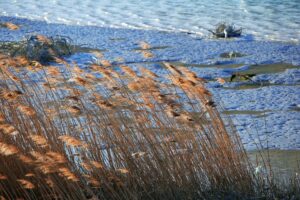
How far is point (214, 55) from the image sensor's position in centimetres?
1018

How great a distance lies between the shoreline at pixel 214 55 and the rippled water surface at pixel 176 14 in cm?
91

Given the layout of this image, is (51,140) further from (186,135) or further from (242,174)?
(242,174)

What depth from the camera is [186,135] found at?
4656 mm

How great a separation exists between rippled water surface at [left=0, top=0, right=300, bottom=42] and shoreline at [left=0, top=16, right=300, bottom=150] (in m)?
0.91

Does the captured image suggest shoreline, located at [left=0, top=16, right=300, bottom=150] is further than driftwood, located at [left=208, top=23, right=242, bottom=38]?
No

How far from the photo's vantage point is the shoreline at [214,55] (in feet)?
22.7

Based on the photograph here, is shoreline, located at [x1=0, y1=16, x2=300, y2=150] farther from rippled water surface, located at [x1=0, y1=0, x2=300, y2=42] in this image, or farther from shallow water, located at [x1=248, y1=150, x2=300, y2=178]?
rippled water surface, located at [x1=0, y1=0, x2=300, y2=42]

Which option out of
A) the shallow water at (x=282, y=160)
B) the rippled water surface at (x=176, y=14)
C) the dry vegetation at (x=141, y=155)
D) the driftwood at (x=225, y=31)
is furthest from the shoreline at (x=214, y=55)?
the dry vegetation at (x=141, y=155)

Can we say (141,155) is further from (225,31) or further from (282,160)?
(225,31)

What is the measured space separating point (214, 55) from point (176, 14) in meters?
5.24

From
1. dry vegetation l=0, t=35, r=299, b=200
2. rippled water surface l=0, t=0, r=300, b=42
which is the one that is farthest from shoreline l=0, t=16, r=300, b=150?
dry vegetation l=0, t=35, r=299, b=200

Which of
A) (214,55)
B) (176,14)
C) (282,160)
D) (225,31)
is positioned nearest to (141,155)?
(282,160)

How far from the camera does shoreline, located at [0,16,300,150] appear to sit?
22.7ft

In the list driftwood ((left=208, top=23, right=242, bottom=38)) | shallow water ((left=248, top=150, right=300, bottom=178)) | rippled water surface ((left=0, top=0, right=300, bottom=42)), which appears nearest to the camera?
shallow water ((left=248, top=150, right=300, bottom=178))
